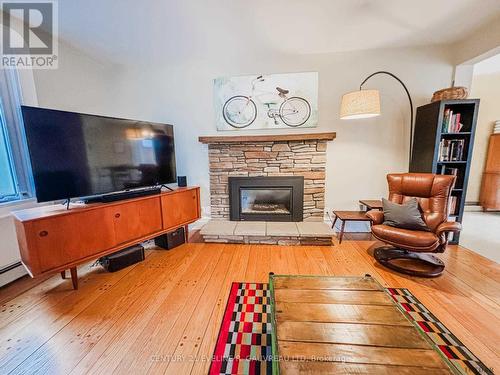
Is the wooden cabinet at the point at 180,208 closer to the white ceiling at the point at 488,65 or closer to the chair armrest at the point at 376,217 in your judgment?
the chair armrest at the point at 376,217

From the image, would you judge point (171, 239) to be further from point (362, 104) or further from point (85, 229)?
point (362, 104)

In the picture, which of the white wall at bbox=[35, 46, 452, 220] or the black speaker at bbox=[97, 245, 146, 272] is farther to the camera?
the white wall at bbox=[35, 46, 452, 220]

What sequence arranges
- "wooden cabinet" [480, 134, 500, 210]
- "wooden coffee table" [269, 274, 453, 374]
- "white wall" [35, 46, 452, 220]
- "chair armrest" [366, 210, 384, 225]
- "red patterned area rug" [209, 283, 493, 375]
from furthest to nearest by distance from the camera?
"wooden cabinet" [480, 134, 500, 210], "white wall" [35, 46, 452, 220], "chair armrest" [366, 210, 384, 225], "red patterned area rug" [209, 283, 493, 375], "wooden coffee table" [269, 274, 453, 374]

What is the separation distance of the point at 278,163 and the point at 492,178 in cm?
407

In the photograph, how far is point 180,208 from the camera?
269 cm

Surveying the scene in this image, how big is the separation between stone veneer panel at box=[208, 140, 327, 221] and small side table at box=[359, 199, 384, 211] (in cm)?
53

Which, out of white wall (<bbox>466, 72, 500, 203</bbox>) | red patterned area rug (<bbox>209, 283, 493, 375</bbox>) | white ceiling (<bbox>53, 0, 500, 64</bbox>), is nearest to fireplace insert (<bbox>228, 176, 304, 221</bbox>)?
red patterned area rug (<bbox>209, 283, 493, 375</bbox>)

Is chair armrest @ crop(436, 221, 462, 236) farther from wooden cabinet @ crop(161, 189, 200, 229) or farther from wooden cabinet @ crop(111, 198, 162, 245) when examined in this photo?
wooden cabinet @ crop(111, 198, 162, 245)

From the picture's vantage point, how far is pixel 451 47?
2.65 meters

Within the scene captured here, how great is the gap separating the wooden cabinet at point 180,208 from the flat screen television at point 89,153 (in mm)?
319

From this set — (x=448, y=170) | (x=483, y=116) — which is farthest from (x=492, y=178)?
(x=448, y=170)

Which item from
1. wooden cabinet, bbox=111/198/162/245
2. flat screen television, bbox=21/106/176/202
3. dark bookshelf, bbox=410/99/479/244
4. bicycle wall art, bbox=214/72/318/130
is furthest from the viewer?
bicycle wall art, bbox=214/72/318/130

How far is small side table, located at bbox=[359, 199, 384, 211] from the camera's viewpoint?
8.58ft

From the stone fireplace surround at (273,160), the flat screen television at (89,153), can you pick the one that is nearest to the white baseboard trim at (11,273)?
the flat screen television at (89,153)
